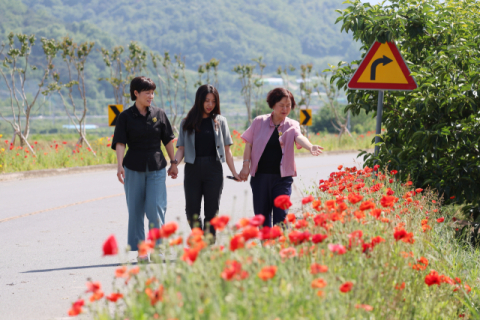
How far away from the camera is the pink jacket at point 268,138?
18.9 feet

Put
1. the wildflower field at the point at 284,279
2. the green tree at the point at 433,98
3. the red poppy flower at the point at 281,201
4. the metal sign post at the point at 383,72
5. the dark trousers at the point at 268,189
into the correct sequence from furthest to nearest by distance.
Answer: the metal sign post at the point at 383,72
the green tree at the point at 433,98
the dark trousers at the point at 268,189
the red poppy flower at the point at 281,201
the wildflower field at the point at 284,279

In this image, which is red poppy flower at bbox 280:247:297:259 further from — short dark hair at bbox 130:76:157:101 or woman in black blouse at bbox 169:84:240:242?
short dark hair at bbox 130:76:157:101

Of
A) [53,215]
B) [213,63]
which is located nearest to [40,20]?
[213,63]

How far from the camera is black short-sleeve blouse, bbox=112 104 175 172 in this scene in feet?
19.4

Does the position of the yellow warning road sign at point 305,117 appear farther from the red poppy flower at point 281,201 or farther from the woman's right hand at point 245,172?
the red poppy flower at point 281,201

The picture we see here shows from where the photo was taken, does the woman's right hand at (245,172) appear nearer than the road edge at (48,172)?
Yes

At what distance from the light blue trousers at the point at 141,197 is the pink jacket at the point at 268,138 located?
946 mm

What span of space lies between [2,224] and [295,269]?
655 centimetres

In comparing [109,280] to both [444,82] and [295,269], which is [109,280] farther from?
[444,82]

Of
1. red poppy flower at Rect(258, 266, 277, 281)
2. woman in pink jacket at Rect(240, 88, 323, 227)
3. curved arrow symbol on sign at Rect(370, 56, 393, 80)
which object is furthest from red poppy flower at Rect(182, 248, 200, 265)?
curved arrow symbol on sign at Rect(370, 56, 393, 80)

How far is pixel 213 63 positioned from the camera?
26734 mm

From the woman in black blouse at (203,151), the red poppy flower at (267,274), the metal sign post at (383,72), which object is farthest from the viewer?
the metal sign post at (383,72)

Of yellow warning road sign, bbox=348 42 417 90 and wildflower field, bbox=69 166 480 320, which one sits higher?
yellow warning road sign, bbox=348 42 417 90

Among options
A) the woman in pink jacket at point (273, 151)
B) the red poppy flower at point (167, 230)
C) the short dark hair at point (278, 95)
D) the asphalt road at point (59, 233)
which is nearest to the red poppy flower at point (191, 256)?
the red poppy flower at point (167, 230)
